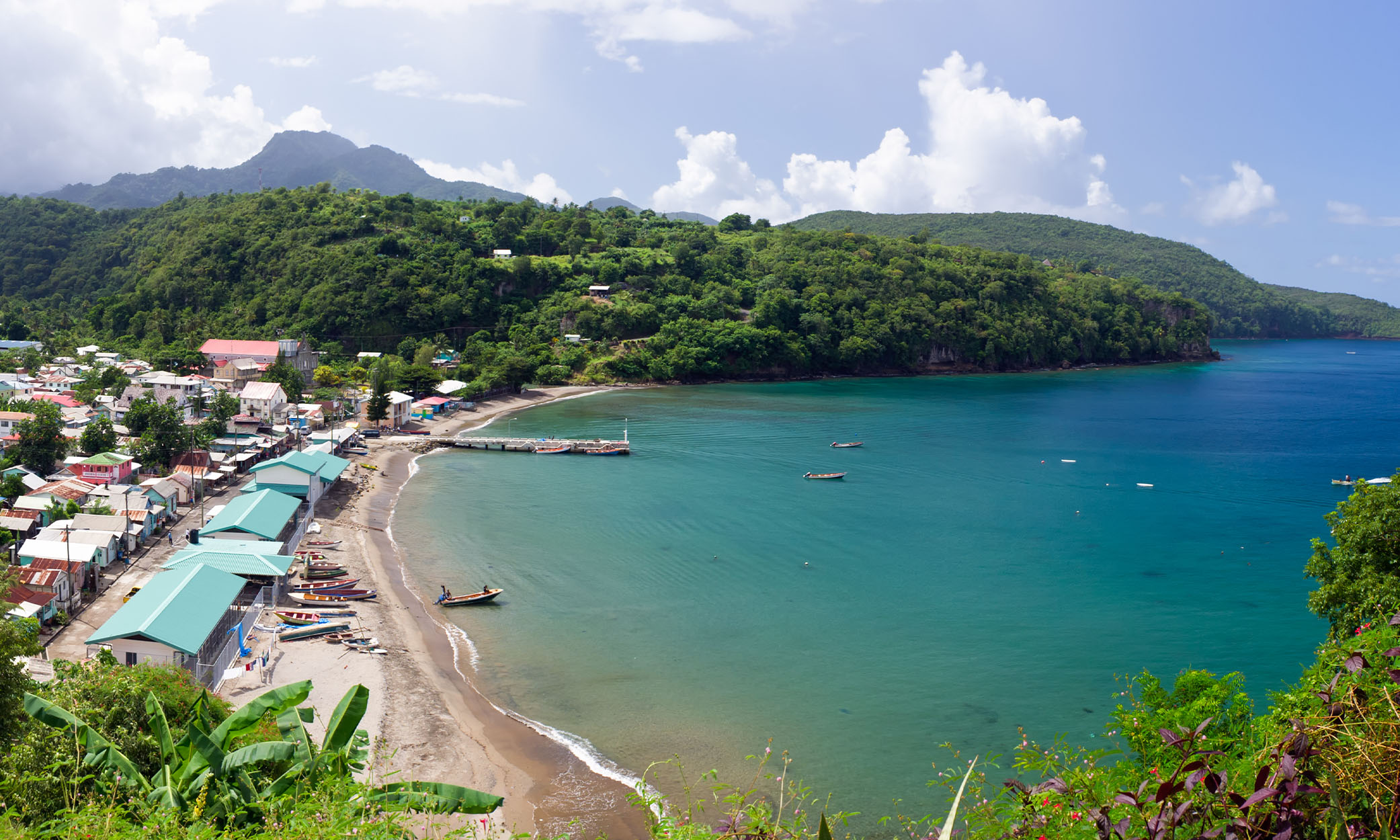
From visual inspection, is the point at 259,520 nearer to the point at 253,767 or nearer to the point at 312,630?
the point at 312,630

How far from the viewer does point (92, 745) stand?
29.0 ft

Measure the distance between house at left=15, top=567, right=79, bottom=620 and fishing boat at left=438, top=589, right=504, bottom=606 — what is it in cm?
962

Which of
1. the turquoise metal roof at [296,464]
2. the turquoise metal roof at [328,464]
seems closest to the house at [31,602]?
the turquoise metal roof at [296,464]

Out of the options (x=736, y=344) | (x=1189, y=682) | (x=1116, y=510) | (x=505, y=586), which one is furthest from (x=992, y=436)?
(x=1189, y=682)

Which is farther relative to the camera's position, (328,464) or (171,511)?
(328,464)

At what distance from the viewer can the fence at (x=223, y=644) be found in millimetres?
19578

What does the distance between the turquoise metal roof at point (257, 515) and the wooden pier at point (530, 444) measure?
22.0 meters

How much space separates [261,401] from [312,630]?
3462 cm

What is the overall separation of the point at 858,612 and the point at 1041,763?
2126 cm

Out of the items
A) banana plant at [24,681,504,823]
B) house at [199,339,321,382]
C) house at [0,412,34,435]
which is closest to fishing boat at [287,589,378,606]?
banana plant at [24,681,504,823]

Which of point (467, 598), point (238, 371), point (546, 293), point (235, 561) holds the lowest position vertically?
point (467, 598)

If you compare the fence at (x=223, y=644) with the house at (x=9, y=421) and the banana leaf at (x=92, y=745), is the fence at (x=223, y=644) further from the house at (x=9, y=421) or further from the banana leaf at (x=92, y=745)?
the house at (x=9, y=421)

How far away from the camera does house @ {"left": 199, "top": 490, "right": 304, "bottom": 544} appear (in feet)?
91.1

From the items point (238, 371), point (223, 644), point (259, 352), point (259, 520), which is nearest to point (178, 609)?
point (223, 644)
